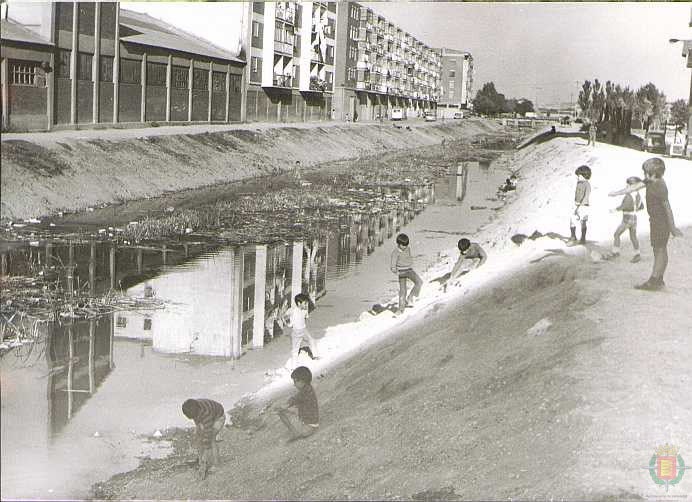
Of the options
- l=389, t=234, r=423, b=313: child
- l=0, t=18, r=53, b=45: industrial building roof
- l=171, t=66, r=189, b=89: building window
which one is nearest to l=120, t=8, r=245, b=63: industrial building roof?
l=171, t=66, r=189, b=89: building window

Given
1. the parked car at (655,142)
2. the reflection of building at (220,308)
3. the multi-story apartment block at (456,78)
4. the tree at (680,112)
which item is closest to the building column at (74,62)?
the reflection of building at (220,308)

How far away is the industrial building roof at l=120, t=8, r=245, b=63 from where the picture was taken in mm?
9555

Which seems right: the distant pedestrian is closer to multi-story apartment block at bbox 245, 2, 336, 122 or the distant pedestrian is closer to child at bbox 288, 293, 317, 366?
multi-story apartment block at bbox 245, 2, 336, 122

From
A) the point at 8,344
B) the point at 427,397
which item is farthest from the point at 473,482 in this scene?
the point at 8,344

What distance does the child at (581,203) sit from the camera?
7.49 metres

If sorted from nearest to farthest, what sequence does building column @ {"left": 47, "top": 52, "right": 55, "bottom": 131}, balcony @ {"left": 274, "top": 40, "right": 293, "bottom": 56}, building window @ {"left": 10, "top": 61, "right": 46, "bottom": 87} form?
1. building window @ {"left": 10, "top": 61, "right": 46, "bottom": 87}
2. building column @ {"left": 47, "top": 52, "right": 55, "bottom": 131}
3. balcony @ {"left": 274, "top": 40, "right": 293, "bottom": 56}

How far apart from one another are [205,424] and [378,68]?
550cm

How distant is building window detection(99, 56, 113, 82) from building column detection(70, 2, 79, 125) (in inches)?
28.2

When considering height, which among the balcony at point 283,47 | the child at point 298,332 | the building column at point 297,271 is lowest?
the child at point 298,332

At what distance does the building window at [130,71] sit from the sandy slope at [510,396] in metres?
4.88

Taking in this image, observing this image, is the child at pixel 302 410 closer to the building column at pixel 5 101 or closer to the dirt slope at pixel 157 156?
the dirt slope at pixel 157 156

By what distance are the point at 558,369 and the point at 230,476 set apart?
114 inches

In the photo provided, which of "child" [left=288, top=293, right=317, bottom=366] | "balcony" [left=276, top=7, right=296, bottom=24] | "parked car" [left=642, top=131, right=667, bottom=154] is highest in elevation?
"balcony" [left=276, top=7, right=296, bottom=24]

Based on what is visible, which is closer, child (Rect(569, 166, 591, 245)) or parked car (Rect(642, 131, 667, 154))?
child (Rect(569, 166, 591, 245))
